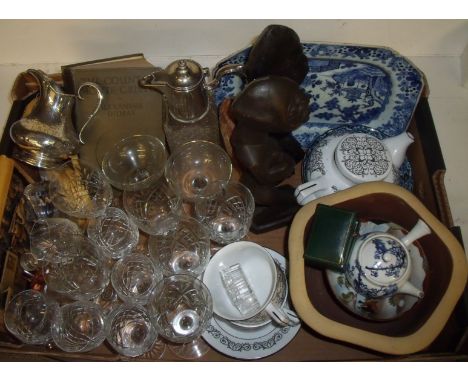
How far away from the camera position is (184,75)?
73 centimetres

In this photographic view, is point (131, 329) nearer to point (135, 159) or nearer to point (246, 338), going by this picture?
point (246, 338)

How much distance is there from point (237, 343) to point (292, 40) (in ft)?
1.74

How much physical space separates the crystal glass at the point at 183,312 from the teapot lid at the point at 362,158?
325 millimetres

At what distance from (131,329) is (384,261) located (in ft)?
1.52

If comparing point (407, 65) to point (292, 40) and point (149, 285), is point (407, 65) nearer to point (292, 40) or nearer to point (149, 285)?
point (292, 40)

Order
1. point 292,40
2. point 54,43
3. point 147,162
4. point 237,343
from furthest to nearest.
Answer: point 54,43 → point 147,162 → point 237,343 → point 292,40

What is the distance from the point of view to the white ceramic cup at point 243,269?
2.60 feet

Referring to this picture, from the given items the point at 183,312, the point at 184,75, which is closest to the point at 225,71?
the point at 184,75

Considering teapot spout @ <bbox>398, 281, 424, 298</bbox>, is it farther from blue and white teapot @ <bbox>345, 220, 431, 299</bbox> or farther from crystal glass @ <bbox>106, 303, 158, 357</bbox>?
crystal glass @ <bbox>106, 303, 158, 357</bbox>

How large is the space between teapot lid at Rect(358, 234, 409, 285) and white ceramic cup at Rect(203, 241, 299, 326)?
0.20 meters

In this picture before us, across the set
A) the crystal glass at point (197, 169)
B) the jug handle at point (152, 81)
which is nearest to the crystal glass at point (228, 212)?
the crystal glass at point (197, 169)

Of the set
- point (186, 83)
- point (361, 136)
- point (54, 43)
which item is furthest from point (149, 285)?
point (54, 43)

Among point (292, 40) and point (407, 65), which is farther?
point (407, 65)

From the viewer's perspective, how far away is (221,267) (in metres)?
0.83
